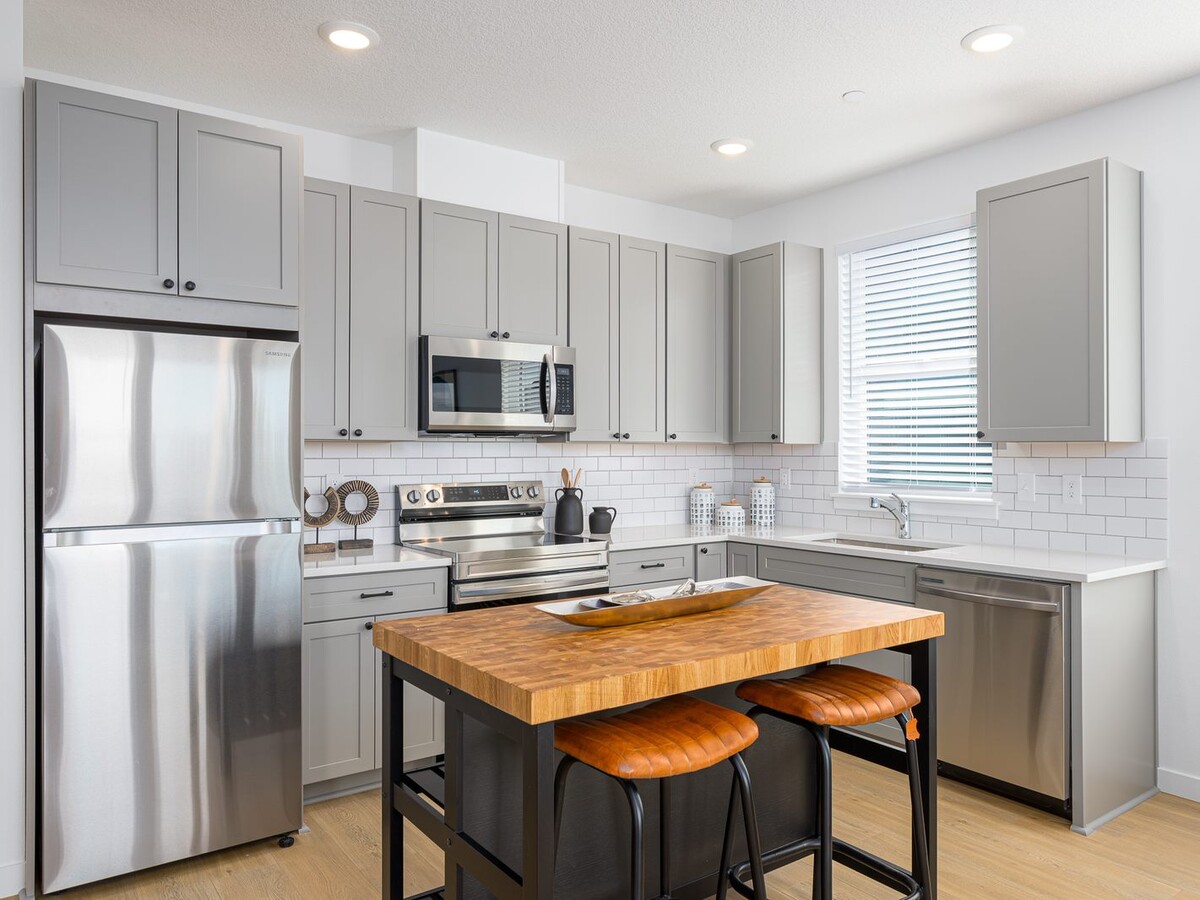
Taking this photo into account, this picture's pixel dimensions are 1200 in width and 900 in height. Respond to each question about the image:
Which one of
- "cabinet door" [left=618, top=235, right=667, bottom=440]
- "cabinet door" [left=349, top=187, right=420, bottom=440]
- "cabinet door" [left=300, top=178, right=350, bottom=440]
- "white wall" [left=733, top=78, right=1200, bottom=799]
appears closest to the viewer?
"white wall" [left=733, top=78, right=1200, bottom=799]

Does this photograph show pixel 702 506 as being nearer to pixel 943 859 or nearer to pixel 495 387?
pixel 495 387

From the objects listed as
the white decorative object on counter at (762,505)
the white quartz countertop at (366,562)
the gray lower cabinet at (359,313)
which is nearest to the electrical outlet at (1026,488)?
the white decorative object on counter at (762,505)

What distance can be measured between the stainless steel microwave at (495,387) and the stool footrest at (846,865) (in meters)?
2.20

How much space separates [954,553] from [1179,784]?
4.04 ft

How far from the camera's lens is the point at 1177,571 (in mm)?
3346

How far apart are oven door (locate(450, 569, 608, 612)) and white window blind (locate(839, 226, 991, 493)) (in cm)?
170

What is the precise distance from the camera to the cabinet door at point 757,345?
4.61m

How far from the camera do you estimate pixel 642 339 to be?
455cm

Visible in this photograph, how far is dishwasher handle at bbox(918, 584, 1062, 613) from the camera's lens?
309 cm

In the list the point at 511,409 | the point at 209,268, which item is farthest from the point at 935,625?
the point at 209,268

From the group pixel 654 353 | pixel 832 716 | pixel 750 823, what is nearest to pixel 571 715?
pixel 750 823

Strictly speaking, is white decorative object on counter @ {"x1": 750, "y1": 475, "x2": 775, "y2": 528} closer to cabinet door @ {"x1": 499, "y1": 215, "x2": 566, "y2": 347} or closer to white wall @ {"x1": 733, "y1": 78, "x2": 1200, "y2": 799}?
cabinet door @ {"x1": 499, "y1": 215, "x2": 566, "y2": 347}

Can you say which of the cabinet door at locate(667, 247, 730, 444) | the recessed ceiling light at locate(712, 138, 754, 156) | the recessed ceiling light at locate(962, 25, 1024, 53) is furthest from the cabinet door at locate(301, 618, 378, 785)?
the recessed ceiling light at locate(962, 25, 1024, 53)

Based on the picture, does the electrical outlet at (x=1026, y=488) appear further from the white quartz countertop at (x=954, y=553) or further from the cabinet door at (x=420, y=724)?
the cabinet door at (x=420, y=724)
